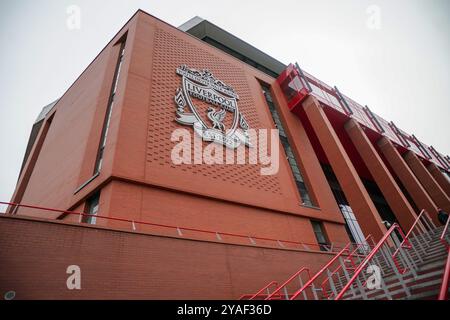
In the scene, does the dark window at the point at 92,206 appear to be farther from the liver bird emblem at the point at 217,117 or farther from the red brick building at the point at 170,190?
the liver bird emblem at the point at 217,117

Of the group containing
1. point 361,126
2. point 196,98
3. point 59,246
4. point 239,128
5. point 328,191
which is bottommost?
point 59,246

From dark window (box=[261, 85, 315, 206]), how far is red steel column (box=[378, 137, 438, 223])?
9.53 meters

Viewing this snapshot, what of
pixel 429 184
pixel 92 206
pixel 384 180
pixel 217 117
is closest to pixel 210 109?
pixel 217 117

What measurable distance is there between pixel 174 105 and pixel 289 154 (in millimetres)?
9939

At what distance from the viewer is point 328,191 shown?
1838 centimetres

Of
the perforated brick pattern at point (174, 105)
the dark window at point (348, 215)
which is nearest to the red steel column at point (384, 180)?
the dark window at point (348, 215)

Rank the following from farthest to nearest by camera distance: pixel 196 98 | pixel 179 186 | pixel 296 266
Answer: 1. pixel 196 98
2. pixel 179 186
3. pixel 296 266

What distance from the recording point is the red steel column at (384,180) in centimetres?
1600

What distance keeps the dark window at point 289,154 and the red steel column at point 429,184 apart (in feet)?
42.7

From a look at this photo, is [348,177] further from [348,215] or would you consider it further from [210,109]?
[210,109]

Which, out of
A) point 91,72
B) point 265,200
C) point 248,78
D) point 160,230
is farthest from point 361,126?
point 91,72

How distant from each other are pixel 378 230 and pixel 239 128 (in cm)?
982

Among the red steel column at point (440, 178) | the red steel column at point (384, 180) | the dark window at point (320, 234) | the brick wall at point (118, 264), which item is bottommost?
the brick wall at point (118, 264)

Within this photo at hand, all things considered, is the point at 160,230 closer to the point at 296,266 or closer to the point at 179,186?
the point at 179,186
